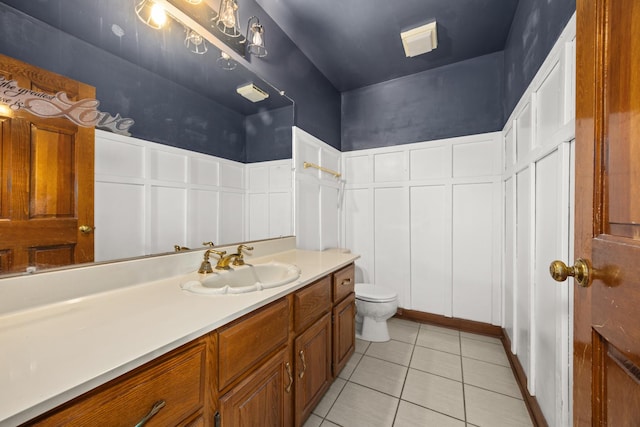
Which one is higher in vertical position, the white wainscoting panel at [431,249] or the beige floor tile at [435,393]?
the white wainscoting panel at [431,249]

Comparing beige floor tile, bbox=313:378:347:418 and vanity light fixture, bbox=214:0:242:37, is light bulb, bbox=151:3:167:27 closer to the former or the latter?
vanity light fixture, bbox=214:0:242:37

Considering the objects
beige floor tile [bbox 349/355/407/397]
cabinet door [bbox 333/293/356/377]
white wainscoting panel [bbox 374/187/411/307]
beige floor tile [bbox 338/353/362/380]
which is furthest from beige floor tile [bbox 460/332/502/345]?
cabinet door [bbox 333/293/356/377]

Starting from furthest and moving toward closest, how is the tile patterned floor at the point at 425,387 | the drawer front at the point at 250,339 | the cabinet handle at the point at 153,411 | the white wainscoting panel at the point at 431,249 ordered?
the white wainscoting panel at the point at 431,249 → the tile patterned floor at the point at 425,387 → the drawer front at the point at 250,339 → the cabinet handle at the point at 153,411

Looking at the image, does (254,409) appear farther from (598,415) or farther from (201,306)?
(598,415)

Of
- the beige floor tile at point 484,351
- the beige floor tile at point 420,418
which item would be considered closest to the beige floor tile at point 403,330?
the beige floor tile at point 484,351

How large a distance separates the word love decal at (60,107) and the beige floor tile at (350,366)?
191cm

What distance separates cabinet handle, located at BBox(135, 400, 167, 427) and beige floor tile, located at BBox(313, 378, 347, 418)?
3.69 ft

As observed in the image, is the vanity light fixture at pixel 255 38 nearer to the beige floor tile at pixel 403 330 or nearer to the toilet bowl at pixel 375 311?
the toilet bowl at pixel 375 311

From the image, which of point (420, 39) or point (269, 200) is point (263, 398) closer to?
point (269, 200)

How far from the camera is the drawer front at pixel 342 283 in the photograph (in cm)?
154

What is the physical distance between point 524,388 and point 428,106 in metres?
2.39

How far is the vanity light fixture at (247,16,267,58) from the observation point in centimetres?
163

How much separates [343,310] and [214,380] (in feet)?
3.35

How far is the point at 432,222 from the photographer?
2502mm
